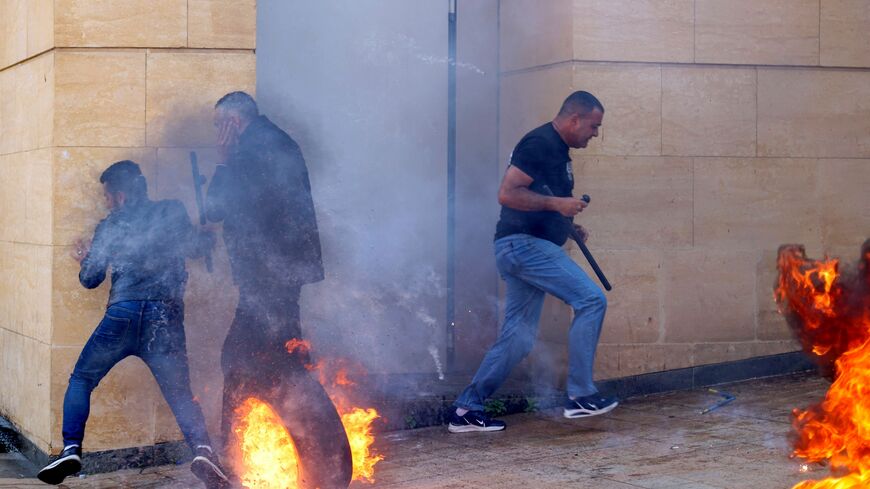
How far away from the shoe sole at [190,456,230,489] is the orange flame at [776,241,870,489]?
2.91 meters

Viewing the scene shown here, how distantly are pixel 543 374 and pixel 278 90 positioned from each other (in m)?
2.78

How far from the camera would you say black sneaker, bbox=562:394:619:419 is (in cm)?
707

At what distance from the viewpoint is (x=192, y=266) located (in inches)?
263

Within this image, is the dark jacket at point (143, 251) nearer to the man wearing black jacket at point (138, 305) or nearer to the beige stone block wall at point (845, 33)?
the man wearing black jacket at point (138, 305)

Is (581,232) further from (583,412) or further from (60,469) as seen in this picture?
(60,469)

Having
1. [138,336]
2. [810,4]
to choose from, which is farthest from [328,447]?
[810,4]

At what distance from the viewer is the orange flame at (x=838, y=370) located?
15.5ft

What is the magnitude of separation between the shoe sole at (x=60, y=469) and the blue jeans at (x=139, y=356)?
121 mm

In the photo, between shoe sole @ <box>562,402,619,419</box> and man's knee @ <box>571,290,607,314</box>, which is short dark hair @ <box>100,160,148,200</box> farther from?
→ shoe sole @ <box>562,402,619,419</box>

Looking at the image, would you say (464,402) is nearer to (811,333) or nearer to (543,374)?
(543,374)

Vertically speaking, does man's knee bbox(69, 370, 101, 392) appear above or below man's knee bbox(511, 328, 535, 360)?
below

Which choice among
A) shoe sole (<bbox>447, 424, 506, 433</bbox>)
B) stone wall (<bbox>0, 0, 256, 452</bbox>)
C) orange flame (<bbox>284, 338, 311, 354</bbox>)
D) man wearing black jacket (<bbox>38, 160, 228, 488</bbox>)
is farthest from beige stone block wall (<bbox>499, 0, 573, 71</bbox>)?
orange flame (<bbox>284, 338, 311, 354</bbox>)

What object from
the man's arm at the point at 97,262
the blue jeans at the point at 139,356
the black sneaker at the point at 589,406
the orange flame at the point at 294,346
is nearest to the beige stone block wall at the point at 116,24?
the man's arm at the point at 97,262

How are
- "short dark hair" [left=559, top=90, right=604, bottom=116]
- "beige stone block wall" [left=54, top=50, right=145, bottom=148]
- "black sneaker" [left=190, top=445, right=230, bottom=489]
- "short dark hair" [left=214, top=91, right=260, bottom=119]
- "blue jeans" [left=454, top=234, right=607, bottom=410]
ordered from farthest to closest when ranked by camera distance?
1. "short dark hair" [left=559, top=90, right=604, bottom=116]
2. "blue jeans" [left=454, top=234, right=607, bottom=410]
3. "beige stone block wall" [left=54, top=50, right=145, bottom=148]
4. "short dark hair" [left=214, top=91, right=260, bottom=119]
5. "black sneaker" [left=190, top=445, right=230, bottom=489]
